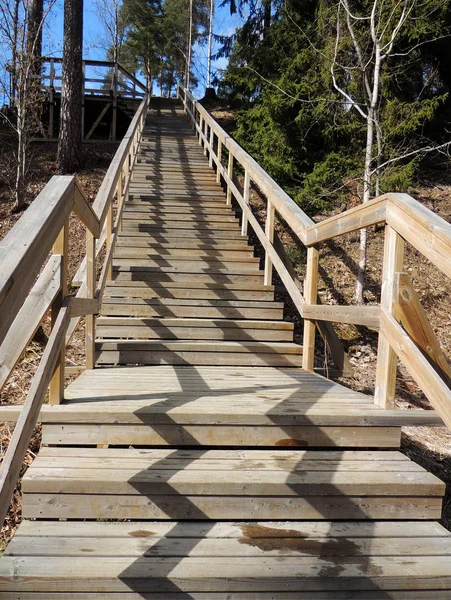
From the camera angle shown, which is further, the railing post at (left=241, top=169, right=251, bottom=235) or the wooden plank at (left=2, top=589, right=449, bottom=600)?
the railing post at (left=241, top=169, right=251, bottom=235)

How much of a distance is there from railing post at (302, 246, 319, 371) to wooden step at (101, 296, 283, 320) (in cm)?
102

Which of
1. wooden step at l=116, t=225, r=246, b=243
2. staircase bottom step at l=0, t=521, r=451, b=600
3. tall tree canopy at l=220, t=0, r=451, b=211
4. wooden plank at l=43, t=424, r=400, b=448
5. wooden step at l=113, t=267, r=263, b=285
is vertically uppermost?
tall tree canopy at l=220, t=0, r=451, b=211

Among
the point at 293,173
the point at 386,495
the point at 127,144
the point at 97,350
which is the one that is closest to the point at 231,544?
the point at 386,495

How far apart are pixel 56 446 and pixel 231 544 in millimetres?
1006

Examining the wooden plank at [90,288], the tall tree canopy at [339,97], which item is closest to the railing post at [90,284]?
the wooden plank at [90,288]

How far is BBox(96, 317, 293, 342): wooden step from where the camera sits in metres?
4.36

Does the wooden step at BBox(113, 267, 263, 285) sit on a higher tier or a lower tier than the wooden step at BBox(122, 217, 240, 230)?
lower

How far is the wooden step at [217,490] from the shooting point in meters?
2.15

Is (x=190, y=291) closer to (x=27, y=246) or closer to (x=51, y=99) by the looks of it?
(x=27, y=246)

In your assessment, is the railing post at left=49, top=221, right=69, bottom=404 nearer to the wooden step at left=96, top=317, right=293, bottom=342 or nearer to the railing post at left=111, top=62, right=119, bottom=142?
the wooden step at left=96, top=317, right=293, bottom=342

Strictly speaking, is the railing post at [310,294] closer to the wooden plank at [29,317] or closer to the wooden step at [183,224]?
the wooden plank at [29,317]

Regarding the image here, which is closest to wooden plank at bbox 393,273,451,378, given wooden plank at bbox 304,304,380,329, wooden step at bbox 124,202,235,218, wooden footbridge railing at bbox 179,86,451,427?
wooden footbridge railing at bbox 179,86,451,427

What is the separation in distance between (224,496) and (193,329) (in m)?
2.40

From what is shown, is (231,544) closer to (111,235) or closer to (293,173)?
(111,235)
